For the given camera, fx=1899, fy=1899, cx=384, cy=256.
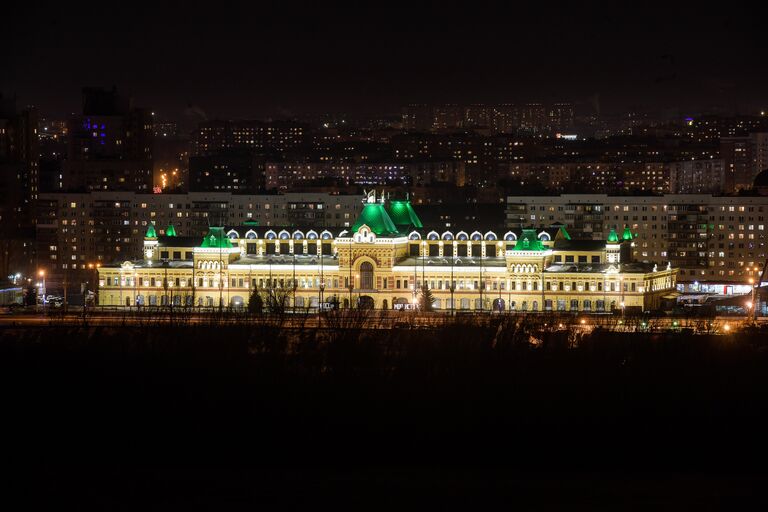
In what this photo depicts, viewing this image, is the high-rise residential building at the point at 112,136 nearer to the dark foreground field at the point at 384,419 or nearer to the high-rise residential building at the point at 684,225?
the high-rise residential building at the point at 684,225

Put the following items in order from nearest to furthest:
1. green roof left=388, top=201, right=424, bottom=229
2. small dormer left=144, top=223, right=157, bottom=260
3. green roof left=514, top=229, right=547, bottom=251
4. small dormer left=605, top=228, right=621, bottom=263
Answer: green roof left=514, top=229, right=547, bottom=251 < small dormer left=605, top=228, right=621, bottom=263 < small dormer left=144, top=223, right=157, bottom=260 < green roof left=388, top=201, right=424, bottom=229

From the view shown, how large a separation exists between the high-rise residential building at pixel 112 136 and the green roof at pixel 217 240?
37.0m

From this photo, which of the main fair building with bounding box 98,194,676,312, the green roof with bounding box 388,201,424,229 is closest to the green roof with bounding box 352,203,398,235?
the main fair building with bounding box 98,194,676,312

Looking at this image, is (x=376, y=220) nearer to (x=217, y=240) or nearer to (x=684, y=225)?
(x=217, y=240)

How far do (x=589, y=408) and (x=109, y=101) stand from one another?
263ft

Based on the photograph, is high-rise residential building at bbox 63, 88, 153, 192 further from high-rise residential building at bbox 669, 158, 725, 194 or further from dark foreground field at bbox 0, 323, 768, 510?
dark foreground field at bbox 0, 323, 768, 510

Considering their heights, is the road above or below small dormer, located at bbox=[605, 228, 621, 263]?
below

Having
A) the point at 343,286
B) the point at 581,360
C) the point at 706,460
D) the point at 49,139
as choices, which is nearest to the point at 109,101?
the point at 49,139

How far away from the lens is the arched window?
87688 mm

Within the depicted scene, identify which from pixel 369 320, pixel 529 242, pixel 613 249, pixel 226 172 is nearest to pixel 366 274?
pixel 529 242

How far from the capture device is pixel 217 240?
89.2 m

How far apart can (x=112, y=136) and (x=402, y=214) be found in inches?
1666

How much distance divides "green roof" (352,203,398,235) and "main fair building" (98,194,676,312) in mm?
47

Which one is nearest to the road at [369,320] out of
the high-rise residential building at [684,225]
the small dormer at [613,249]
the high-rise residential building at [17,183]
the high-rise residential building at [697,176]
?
the small dormer at [613,249]
